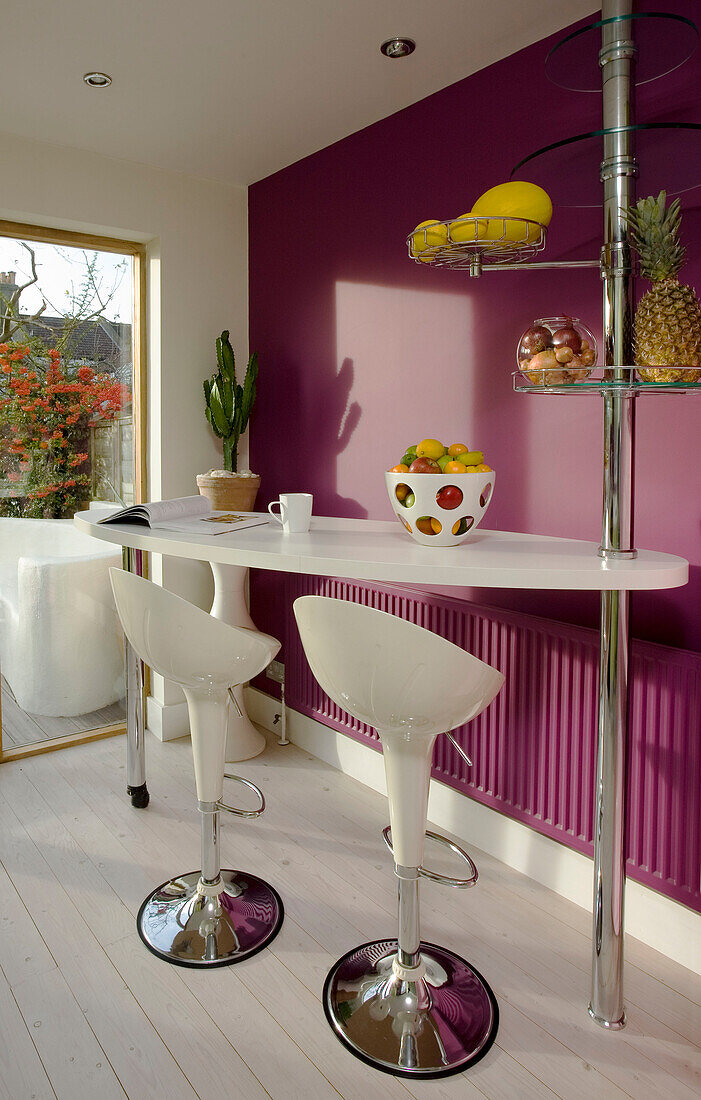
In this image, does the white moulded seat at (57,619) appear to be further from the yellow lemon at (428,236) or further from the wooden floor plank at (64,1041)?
the yellow lemon at (428,236)

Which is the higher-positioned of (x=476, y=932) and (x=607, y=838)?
(x=607, y=838)

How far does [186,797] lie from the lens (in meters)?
2.69

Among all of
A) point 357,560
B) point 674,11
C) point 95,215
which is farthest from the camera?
point 95,215

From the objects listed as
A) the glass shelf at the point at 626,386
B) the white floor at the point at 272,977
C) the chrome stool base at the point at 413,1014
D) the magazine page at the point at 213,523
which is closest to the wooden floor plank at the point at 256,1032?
the white floor at the point at 272,977

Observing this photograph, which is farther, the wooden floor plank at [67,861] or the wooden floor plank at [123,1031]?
the wooden floor plank at [67,861]

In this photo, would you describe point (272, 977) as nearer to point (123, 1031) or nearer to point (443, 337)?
point (123, 1031)

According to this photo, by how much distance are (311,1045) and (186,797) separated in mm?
1226

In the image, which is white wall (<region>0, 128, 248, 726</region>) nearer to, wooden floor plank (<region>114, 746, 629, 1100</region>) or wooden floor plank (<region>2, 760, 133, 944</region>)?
wooden floor plank (<region>2, 760, 133, 944</region>)

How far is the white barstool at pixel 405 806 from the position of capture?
4.48 feet

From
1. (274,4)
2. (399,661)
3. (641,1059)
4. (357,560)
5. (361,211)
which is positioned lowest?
(641,1059)

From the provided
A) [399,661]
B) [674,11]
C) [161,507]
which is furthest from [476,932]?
[674,11]

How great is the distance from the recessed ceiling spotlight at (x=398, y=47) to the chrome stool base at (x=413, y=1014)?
236 cm

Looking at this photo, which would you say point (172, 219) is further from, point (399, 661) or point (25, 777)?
point (399, 661)

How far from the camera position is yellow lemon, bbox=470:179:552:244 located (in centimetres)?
156
